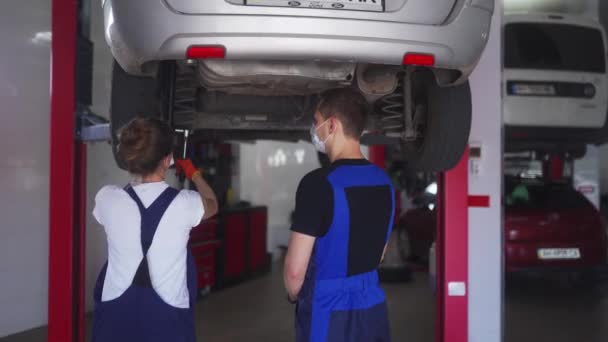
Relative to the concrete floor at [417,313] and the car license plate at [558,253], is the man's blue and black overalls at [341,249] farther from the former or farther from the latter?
the car license plate at [558,253]

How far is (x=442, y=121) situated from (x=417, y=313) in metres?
2.74

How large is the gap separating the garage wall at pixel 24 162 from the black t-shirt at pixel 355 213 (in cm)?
316

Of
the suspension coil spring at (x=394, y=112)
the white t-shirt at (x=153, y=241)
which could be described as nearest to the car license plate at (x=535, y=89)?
the suspension coil spring at (x=394, y=112)

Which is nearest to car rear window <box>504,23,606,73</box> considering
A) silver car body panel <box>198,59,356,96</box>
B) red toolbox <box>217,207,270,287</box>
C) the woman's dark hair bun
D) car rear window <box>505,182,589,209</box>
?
car rear window <box>505,182,589,209</box>

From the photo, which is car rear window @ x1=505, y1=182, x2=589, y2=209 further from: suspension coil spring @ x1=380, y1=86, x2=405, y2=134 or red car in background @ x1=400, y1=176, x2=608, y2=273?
suspension coil spring @ x1=380, y1=86, x2=405, y2=134

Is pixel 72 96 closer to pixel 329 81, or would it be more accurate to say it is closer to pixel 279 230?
pixel 329 81

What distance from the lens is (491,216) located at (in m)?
3.28

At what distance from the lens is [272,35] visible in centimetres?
182

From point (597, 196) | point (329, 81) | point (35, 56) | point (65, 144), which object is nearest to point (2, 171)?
point (35, 56)

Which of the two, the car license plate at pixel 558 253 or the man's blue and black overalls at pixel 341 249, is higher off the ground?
the man's blue and black overalls at pixel 341 249

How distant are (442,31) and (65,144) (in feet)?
6.92

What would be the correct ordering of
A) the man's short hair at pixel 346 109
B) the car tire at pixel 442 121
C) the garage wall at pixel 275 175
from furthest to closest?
the garage wall at pixel 275 175
the car tire at pixel 442 121
the man's short hair at pixel 346 109

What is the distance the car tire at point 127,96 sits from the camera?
94.0 inches

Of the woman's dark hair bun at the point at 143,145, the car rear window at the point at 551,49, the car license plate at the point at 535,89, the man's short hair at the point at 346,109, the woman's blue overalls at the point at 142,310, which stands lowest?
the woman's blue overalls at the point at 142,310
